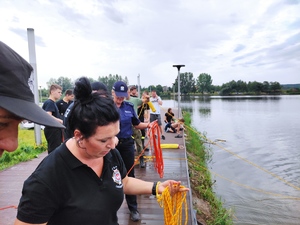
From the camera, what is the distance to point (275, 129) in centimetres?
1881

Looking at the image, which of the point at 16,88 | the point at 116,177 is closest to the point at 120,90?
the point at 116,177

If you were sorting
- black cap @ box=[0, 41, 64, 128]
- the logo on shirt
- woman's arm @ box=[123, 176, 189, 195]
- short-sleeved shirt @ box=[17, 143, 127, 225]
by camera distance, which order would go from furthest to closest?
woman's arm @ box=[123, 176, 189, 195], the logo on shirt, short-sleeved shirt @ box=[17, 143, 127, 225], black cap @ box=[0, 41, 64, 128]

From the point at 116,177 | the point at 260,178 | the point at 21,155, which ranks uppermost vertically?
the point at 116,177

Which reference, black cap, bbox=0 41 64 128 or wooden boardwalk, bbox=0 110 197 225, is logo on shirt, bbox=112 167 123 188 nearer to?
black cap, bbox=0 41 64 128

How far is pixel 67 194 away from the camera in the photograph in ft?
3.59

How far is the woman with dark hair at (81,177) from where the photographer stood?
103 cm

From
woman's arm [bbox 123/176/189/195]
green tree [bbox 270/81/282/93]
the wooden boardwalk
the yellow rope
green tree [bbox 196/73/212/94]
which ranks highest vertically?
green tree [bbox 196/73/212/94]

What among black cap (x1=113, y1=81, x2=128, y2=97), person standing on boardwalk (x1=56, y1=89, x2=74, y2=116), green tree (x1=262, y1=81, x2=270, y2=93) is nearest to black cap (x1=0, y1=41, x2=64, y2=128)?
black cap (x1=113, y1=81, x2=128, y2=97)

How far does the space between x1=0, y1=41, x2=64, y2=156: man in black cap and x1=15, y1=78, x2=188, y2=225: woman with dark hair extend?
417 mm

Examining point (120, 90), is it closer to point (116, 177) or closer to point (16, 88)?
point (116, 177)

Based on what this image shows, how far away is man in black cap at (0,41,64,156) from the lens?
0.60m

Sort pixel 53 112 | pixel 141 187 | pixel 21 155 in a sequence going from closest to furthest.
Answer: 1. pixel 141 187
2. pixel 53 112
3. pixel 21 155

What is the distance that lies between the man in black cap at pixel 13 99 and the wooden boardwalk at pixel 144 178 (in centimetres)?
292

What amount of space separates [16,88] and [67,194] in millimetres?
658
